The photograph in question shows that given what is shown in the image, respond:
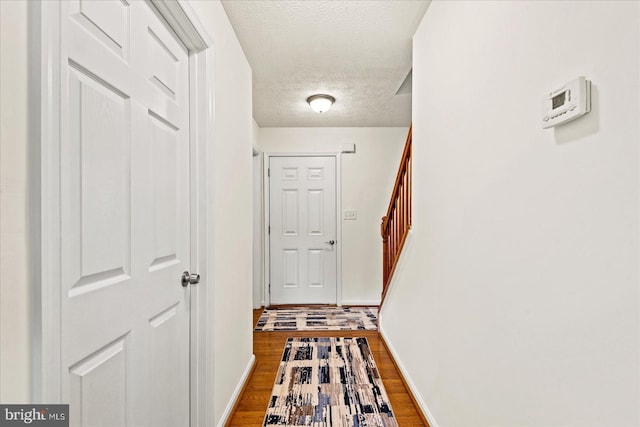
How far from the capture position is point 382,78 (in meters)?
2.78

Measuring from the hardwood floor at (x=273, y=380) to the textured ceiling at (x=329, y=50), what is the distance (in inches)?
90.0

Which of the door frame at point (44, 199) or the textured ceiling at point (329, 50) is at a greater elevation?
the textured ceiling at point (329, 50)

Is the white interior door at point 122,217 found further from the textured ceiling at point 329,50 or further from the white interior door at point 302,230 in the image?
the white interior door at point 302,230

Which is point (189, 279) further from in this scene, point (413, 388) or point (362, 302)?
point (362, 302)

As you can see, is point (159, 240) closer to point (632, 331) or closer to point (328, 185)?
point (632, 331)

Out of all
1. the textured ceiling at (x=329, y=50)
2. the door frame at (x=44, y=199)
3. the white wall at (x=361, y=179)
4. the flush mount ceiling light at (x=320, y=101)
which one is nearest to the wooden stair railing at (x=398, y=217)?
the textured ceiling at (x=329, y=50)

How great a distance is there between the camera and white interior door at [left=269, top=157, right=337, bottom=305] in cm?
428

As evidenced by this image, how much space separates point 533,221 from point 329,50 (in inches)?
73.6

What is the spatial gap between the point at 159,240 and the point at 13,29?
77 cm

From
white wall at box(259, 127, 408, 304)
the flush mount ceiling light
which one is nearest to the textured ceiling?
the flush mount ceiling light

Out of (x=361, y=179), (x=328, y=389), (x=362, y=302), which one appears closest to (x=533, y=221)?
(x=328, y=389)

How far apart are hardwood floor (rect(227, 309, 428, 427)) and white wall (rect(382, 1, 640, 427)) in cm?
31

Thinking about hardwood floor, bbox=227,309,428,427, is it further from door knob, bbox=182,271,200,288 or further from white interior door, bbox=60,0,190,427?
door knob, bbox=182,271,200,288

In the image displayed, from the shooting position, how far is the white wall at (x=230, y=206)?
170 centimetres
